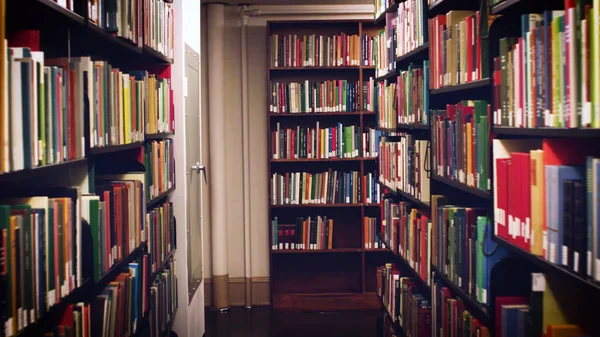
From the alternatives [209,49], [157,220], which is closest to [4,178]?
[157,220]

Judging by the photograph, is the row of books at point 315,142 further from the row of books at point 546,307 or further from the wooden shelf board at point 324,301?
the row of books at point 546,307

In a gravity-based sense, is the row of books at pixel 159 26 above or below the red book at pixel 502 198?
above

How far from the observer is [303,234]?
6.40 metres

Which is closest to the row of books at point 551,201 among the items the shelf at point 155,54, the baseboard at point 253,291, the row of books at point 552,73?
the row of books at point 552,73

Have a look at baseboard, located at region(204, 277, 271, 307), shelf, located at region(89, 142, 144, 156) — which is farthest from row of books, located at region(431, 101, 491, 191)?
baseboard, located at region(204, 277, 271, 307)

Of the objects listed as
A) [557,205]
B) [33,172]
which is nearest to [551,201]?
[557,205]

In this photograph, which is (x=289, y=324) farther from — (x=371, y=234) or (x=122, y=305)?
(x=122, y=305)

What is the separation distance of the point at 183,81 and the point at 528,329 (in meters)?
2.97

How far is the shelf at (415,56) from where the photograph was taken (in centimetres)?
354

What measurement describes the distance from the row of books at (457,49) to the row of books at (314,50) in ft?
10.1

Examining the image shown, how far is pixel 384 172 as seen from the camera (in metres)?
4.69

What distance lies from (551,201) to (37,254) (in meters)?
1.39

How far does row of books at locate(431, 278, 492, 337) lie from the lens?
264cm

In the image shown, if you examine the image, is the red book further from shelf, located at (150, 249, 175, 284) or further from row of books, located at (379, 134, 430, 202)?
shelf, located at (150, 249, 175, 284)
